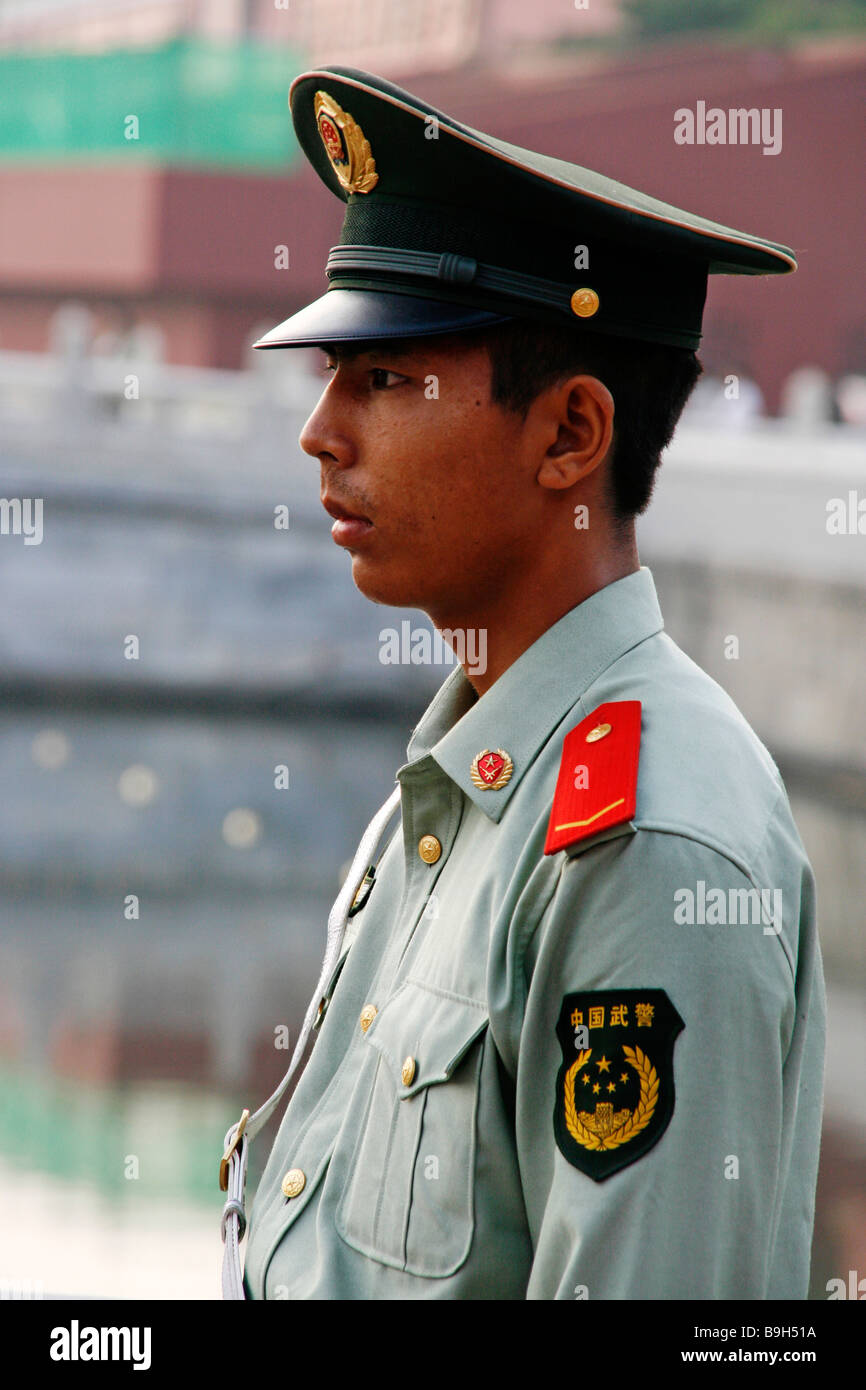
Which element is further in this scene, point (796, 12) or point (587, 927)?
point (796, 12)

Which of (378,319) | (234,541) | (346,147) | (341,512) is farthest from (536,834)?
(234,541)

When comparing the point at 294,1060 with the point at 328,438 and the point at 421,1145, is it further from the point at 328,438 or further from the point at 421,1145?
the point at 328,438

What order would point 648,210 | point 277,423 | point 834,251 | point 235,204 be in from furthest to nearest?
point 235,204 → point 834,251 → point 277,423 → point 648,210

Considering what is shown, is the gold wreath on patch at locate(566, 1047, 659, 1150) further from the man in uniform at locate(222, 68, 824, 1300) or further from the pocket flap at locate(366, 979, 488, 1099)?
the pocket flap at locate(366, 979, 488, 1099)

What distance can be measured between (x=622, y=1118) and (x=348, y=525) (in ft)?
1.72

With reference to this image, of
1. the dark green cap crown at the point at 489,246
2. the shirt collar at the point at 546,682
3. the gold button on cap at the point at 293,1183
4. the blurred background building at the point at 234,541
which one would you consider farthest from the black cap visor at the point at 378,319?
the blurred background building at the point at 234,541

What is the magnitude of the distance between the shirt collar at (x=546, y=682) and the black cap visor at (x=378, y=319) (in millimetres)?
238

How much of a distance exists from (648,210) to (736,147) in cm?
1569

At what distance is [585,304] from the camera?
1305mm

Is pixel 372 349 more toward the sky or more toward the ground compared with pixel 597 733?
more toward the sky

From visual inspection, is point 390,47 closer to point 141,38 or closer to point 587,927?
point 141,38

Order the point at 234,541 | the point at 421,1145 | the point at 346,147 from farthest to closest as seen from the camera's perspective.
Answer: the point at 234,541 → the point at 346,147 → the point at 421,1145

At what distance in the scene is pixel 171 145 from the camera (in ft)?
54.5

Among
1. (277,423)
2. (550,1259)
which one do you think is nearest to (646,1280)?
(550,1259)
